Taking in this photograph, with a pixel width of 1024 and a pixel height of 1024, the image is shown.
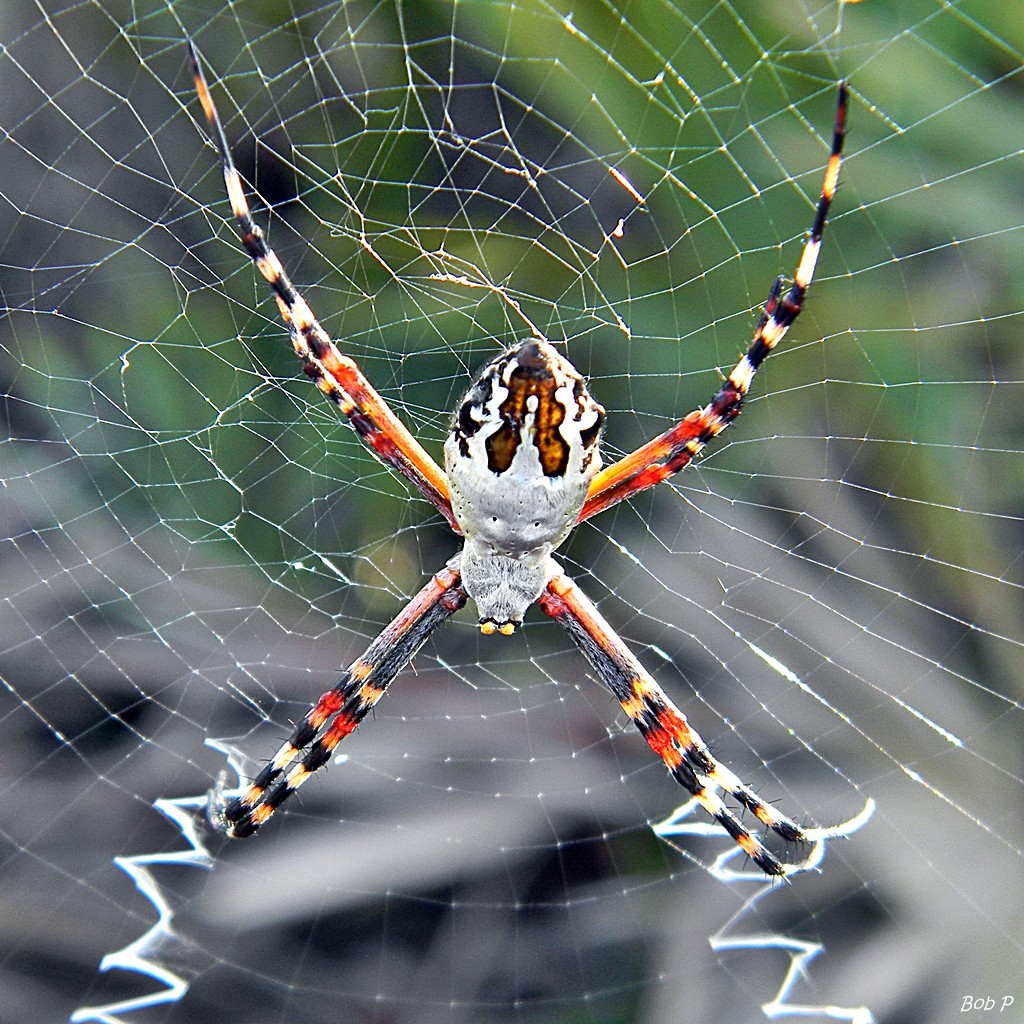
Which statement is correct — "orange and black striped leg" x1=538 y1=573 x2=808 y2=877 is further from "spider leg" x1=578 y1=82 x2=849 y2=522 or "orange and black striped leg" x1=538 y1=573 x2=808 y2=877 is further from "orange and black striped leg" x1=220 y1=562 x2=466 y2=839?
"spider leg" x1=578 y1=82 x2=849 y2=522

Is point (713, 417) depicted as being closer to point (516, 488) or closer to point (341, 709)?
point (516, 488)

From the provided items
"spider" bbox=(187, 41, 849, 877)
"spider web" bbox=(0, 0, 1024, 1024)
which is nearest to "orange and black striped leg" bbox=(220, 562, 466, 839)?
"spider" bbox=(187, 41, 849, 877)

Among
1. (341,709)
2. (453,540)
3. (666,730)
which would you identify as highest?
(453,540)

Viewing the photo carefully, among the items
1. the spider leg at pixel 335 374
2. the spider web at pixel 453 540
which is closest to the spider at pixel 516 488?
the spider leg at pixel 335 374

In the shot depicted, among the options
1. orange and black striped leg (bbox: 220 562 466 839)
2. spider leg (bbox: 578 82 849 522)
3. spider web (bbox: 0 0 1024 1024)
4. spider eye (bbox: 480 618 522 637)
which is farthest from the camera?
spider web (bbox: 0 0 1024 1024)

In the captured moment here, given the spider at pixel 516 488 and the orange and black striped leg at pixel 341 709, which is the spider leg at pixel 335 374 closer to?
the spider at pixel 516 488

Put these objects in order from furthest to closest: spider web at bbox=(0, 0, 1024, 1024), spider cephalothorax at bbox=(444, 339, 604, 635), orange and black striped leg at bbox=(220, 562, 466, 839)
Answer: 1. spider web at bbox=(0, 0, 1024, 1024)
2. orange and black striped leg at bbox=(220, 562, 466, 839)
3. spider cephalothorax at bbox=(444, 339, 604, 635)

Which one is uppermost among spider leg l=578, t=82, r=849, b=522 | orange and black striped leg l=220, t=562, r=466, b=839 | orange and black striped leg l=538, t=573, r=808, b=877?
spider leg l=578, t=82, r=849, b=522

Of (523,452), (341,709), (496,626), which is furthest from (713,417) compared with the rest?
(341,709)
